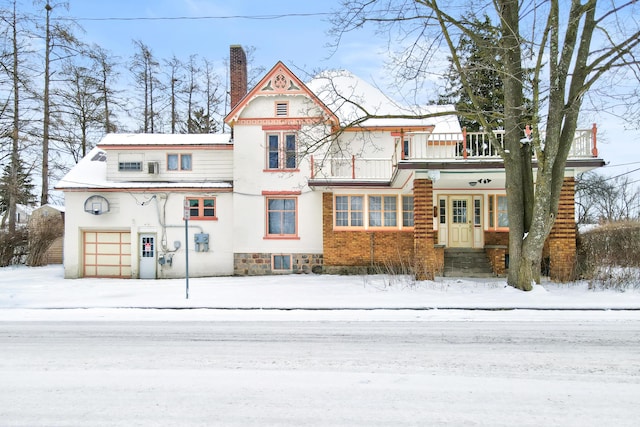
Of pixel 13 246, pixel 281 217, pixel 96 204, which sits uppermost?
pixel 96 204

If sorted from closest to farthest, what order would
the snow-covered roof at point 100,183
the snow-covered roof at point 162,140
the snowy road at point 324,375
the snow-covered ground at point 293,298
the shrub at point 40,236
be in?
1. the snowy road at point 324,375
2. the snow-covered ground at point 293,298
3. the snow-covered roof at point 100,183
4. the snow-covered roof at point 162,140
5. the shrub at point 40,236

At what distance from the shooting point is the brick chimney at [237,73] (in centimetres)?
2162

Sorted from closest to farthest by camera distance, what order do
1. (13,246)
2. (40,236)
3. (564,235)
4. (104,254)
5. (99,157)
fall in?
(564,235), (104,254), (99,157), (13,246), (40,236)

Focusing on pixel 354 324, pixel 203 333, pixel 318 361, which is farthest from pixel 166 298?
pixel 318 361

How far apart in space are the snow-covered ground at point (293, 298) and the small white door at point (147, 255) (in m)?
3.07

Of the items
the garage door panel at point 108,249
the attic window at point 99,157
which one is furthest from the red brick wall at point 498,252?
the attic window at point 99,157

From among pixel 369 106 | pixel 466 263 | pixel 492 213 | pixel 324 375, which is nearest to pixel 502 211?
pixel 492 213

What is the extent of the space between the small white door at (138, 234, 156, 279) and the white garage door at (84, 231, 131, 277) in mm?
763

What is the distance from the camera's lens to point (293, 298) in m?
12.5

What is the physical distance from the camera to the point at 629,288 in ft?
42.4

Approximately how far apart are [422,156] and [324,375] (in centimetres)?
1080

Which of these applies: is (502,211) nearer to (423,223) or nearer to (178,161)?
(423,223)

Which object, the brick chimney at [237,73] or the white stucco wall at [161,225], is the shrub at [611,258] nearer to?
the white stucco wall at [161,225]

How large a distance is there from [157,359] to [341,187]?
12413 millimetres
